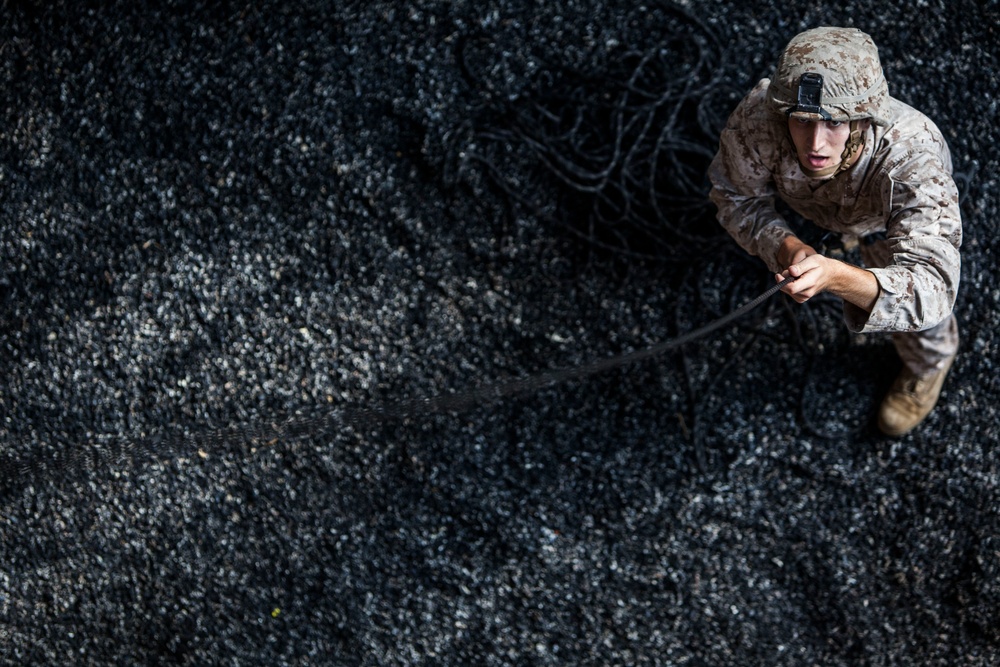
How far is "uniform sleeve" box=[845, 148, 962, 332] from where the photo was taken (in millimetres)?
1021

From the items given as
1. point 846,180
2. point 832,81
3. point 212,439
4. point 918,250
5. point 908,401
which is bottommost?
point 908,401

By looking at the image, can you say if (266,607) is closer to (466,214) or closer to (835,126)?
(466,214)

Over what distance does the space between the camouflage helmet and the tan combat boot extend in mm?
622

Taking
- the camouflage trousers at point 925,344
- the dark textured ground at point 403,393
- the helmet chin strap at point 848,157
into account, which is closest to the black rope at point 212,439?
the dark textured ground at point 403,393

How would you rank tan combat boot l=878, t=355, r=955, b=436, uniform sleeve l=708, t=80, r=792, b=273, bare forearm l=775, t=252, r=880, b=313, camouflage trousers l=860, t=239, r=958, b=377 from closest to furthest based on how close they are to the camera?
bare forearm l=775, t=252, r=880, b=313 < uniform sleeve l=708, t=80, r=792, b=273 < camouflage trousers l=860, t=239, r=958, b=377 < tan combat boot l=878, t=355, r=955, b=436

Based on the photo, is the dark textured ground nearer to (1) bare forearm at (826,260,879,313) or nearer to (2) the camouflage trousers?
(2) the camouflage trousers

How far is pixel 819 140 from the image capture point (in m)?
1.03

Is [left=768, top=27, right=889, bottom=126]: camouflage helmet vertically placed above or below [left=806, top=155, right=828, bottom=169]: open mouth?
above

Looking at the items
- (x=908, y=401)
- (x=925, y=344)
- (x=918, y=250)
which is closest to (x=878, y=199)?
(x=918, y=250)

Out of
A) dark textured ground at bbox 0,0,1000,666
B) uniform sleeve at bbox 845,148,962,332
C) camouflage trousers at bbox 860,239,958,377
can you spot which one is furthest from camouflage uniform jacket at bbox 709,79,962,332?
dark textured ground at bbox 0,0,1000,666

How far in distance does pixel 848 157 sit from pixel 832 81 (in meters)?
0.12

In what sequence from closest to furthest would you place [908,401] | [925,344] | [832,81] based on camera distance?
[832,81] → [925,344] → [908,401]

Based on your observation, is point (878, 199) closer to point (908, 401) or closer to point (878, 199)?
point (878, 199)

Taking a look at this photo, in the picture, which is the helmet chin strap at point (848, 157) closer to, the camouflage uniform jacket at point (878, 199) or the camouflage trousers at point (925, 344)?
the camouflage uniform jacket at point (878, 199)
